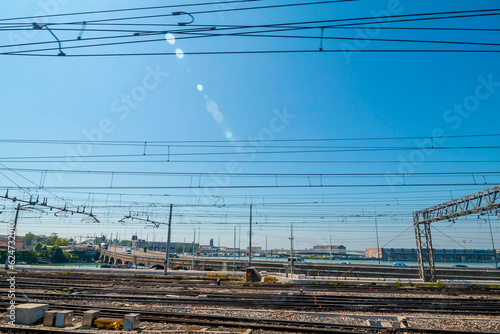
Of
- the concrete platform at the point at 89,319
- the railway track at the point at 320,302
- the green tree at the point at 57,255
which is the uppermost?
the concrete platform at the point at 89,319

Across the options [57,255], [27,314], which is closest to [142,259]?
[57,255]

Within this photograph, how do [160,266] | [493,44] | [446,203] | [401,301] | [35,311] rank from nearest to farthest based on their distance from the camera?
[493,44]
[35,311]
[401,301]
[446,203]
[160,266]

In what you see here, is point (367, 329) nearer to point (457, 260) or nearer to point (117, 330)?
point (117, 330)

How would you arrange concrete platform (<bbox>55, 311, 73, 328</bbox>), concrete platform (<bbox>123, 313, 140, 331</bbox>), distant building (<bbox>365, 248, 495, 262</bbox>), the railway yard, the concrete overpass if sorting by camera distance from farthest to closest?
distant building (<bbox>365, 248, 495, 262</bbox>) → the concrete overpass → concrete platform (<bbox>55, 311, 73, 328</bbox>) → the railway yard → concrete platform (<bbox>123, 313, 140, 331</bbox>)

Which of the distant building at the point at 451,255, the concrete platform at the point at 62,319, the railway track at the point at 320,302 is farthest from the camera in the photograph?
the distant building at the point at 451,255

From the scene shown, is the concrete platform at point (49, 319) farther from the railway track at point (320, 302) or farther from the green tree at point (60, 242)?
the green tree at point (60, 242)

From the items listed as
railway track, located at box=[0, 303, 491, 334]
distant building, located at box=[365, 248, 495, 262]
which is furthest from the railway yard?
distant building, located at box=[365, 248, 495, 262]

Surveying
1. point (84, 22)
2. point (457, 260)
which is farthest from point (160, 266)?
point (457, 260)

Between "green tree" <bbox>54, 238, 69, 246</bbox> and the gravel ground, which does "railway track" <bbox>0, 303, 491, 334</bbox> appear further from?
"green tree" <bbox>54, 238, 69, 246</bbox>

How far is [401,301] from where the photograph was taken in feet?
49.8

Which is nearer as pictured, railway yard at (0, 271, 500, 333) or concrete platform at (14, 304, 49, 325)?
railway yard at (0, 271, 500, 333)

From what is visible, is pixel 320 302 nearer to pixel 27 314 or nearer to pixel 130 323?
pixel 130 323

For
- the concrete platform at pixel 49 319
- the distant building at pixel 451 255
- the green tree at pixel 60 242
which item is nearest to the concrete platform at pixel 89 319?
the concrete platform at pixel 49 319

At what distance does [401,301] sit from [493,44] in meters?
14.0
